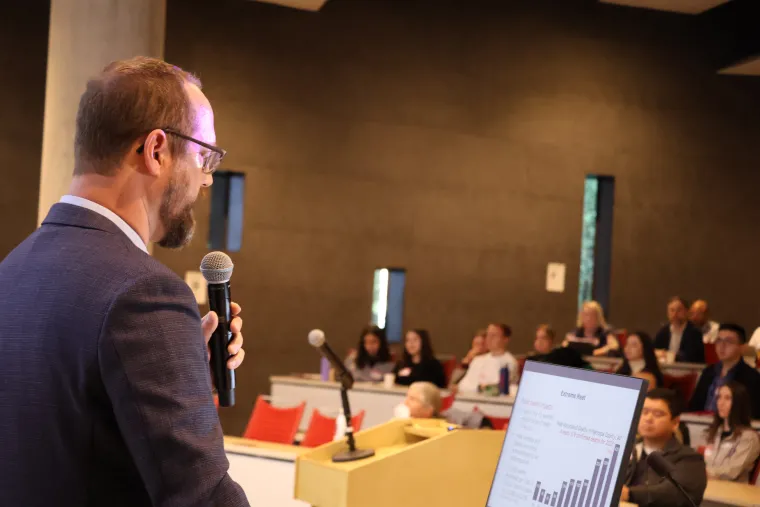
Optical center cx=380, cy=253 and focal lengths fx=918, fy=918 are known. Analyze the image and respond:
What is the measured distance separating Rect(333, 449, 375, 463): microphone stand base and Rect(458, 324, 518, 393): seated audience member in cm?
654

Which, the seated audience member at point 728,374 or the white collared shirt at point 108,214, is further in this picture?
the seated audience member at point 728,374

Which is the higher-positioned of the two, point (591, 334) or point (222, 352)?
point (222, 352)

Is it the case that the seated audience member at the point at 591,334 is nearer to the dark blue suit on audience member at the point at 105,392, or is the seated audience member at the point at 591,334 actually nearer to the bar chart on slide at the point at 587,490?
the bar chart on slide at the point at 587,490

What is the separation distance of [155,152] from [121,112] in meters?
0.07

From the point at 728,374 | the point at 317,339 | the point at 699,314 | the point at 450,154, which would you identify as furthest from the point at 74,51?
the point at 699,314

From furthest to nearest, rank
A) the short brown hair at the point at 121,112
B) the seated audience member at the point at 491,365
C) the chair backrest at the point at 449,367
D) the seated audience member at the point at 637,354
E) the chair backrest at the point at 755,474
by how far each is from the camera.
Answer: the chair backrest at the point at 449,367 → the seated audience member at the point at 491,365 → the seated audience member at the point at 637,354 → the chair backrest at the point at 755,474 → the short brown hair at the point at 121,112

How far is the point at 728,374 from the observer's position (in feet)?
25.7

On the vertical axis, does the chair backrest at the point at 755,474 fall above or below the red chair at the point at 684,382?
below

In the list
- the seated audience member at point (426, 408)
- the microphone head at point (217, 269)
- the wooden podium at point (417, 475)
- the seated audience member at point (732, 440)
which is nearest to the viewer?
the microphone head at point (217, 269)

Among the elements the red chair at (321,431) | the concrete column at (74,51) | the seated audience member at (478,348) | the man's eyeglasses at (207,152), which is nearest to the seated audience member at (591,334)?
the seated audience member at (478,348)

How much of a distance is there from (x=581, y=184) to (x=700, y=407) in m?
5.30

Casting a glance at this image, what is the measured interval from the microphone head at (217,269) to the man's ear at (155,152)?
0.41 meters

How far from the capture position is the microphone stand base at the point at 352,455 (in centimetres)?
255

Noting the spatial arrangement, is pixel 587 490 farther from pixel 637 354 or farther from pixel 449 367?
pixel 449 367
